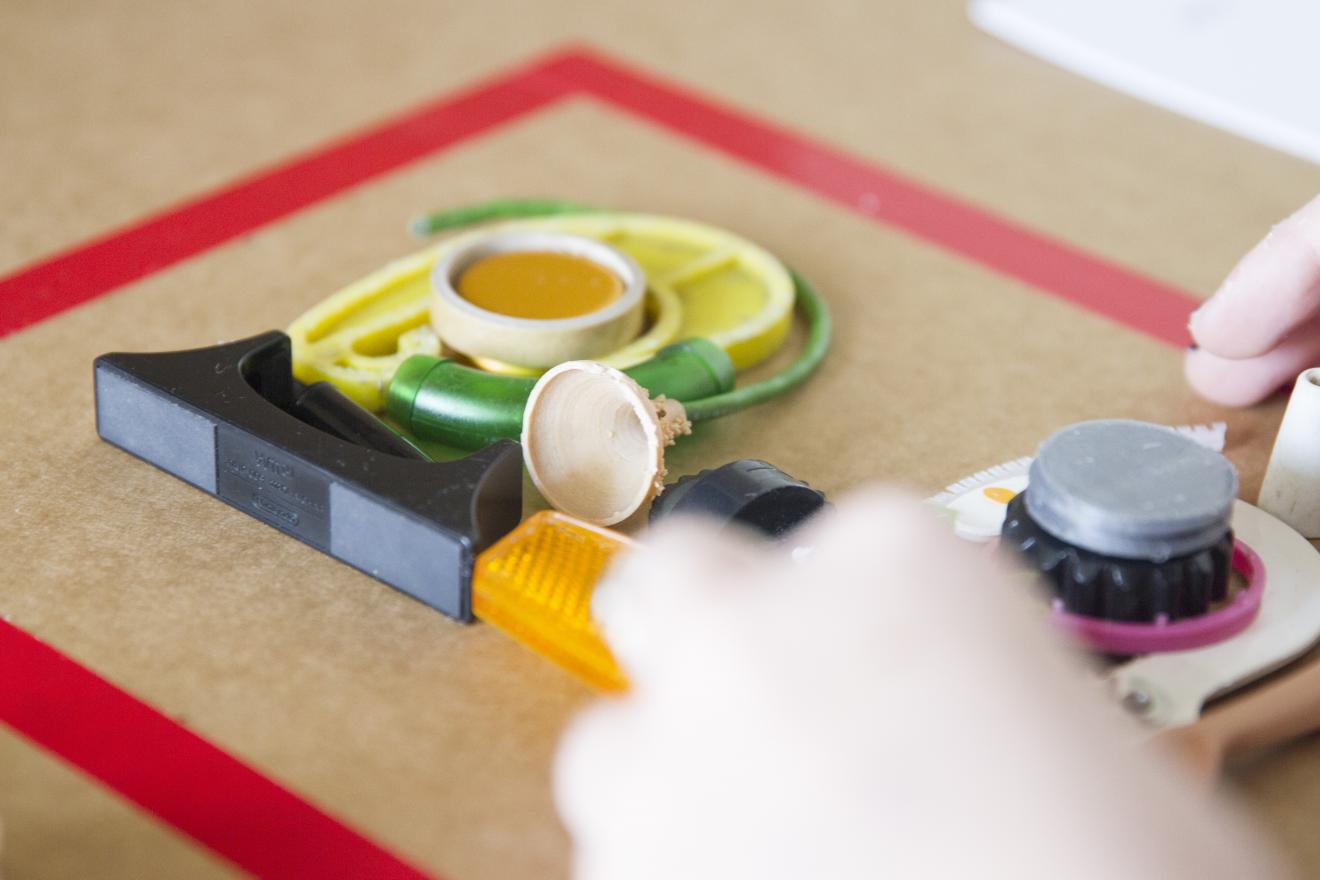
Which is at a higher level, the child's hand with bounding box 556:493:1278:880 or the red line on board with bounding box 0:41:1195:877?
the child's hand with bounding box 556:493:1278:880

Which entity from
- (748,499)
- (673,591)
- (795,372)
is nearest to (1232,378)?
(795,372)

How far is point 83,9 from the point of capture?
1286 millimetres

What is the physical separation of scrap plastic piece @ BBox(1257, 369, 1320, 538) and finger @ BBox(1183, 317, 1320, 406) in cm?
10

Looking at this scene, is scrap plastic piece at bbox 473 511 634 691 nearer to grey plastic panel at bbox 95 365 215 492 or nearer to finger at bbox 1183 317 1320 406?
grey plastic panel at bbox 95 365 215 492

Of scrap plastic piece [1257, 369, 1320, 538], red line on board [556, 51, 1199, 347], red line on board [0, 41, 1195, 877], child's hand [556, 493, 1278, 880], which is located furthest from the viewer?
red line on board [556, 51, 1199, 347]

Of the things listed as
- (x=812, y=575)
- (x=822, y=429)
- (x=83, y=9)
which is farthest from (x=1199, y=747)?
(x=83, y=9)

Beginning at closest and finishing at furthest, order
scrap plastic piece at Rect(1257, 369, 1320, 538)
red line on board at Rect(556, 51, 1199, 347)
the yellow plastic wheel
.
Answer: scrap plastic piece at Rect(1257, 369, 1320, 538), the yellow plastic wheel, red line on board at Rect(556, 51, 1199, 347)

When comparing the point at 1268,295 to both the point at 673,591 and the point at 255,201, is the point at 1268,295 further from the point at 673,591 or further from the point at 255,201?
the point at 255,201

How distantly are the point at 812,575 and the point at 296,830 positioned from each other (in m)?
0.23

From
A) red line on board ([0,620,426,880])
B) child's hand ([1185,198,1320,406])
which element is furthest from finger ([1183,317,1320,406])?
red line on board ([0,620,426,880])

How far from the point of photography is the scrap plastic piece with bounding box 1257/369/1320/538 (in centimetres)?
74

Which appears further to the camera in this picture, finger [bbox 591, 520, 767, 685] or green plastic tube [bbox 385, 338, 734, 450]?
green plastic tube [bbox 385, 338, 734, 450]

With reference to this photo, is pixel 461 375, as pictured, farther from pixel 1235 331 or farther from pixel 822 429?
pixel 1235 331

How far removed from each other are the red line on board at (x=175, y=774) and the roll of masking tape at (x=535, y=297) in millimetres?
279
